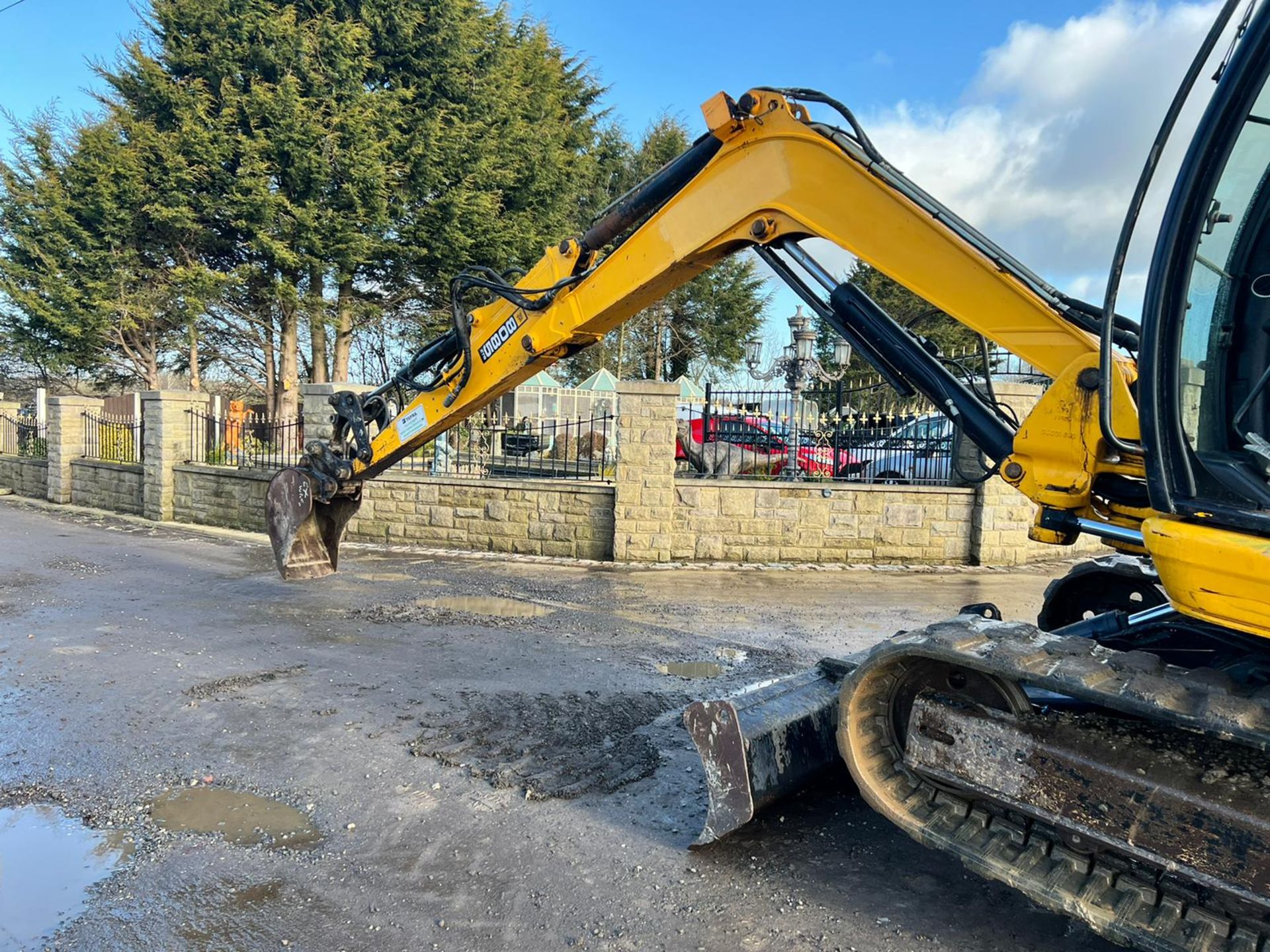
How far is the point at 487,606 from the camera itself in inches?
316

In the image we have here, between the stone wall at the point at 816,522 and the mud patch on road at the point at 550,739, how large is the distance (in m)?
5.18

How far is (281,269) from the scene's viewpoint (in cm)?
2136

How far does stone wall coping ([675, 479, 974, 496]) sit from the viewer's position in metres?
10.5

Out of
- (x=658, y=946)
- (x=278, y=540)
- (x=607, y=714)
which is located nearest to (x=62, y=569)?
(x=278, y=540)

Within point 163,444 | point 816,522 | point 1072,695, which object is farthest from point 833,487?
point 163,444

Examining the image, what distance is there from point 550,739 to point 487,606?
349 cm

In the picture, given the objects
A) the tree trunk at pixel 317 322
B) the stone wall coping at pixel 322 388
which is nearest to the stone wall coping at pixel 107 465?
the stone wall coping at pixel 322 388

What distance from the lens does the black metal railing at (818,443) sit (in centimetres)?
1109

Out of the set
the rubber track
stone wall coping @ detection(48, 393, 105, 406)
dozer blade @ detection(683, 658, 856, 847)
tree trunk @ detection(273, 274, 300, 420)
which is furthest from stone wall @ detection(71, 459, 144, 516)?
the rubber track

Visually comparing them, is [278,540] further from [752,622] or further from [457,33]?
[457,33]

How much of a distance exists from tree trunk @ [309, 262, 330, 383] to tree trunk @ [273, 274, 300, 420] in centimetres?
42

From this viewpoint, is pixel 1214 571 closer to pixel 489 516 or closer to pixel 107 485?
pixel 489 516

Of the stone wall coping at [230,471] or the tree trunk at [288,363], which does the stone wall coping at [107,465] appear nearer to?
the stone wall coping at [230,471]

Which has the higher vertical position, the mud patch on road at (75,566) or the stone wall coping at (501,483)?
the stone wall coping at (501,483)
